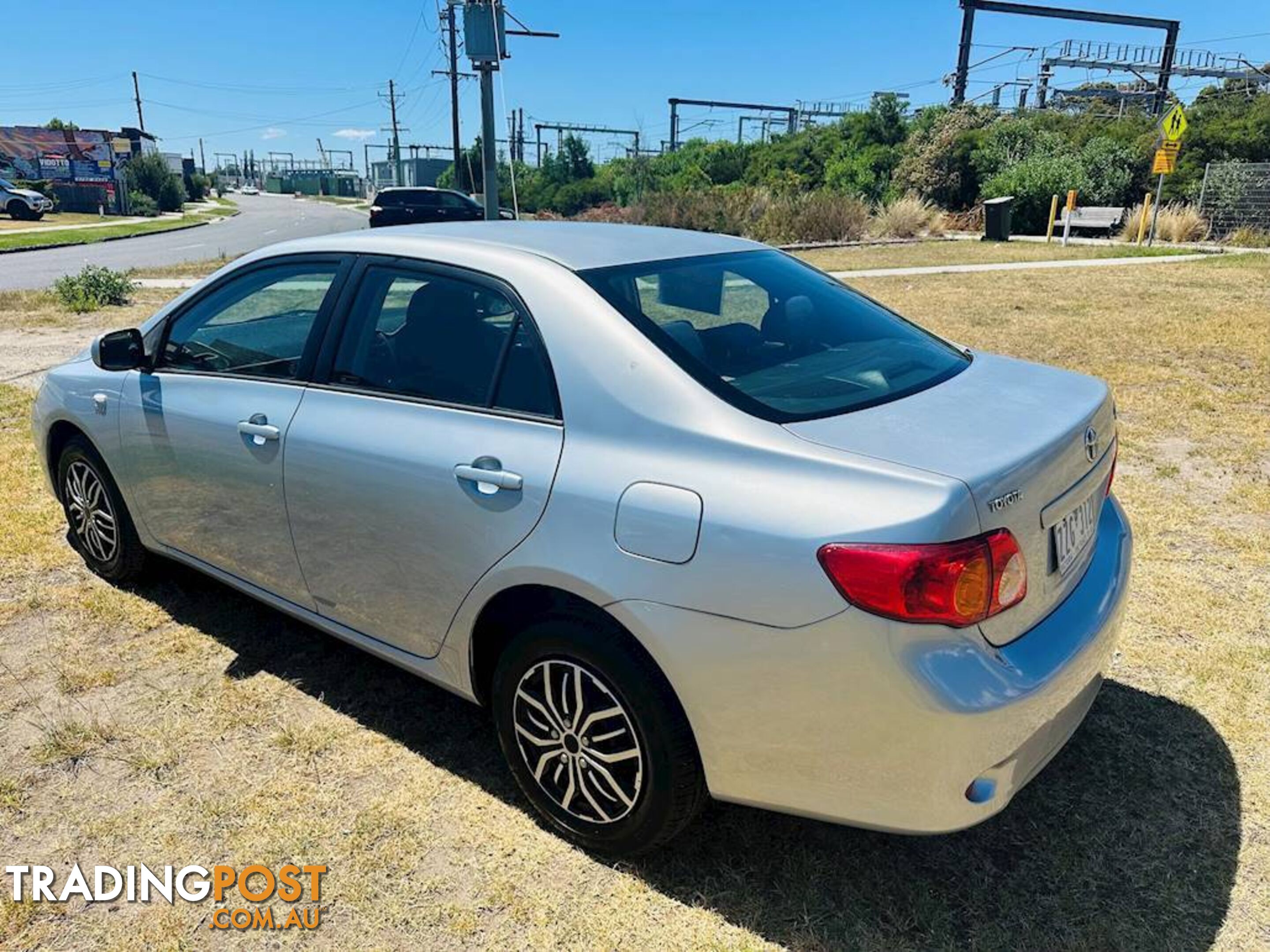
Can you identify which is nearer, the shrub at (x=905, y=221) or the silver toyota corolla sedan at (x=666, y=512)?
the silver toyota corolla sedan at (x=666, y=512)

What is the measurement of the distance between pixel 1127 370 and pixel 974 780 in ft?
23.9

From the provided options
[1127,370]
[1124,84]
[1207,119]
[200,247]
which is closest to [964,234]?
[1207,119]

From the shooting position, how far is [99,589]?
425cm

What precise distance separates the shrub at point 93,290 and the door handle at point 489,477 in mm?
13336

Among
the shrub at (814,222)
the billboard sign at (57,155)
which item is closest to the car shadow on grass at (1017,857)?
the shrub at (814,222)

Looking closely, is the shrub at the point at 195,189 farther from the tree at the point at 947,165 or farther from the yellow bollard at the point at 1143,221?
the yellow bollard at the point at 1143,221

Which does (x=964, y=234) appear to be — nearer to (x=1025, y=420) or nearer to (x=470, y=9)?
(x=470, y=9)

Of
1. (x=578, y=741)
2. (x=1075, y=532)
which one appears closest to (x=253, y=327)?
(x=578, y=741)

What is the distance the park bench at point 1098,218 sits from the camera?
24.8m

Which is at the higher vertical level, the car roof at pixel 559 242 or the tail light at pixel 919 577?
the car roof at pixel 559 242

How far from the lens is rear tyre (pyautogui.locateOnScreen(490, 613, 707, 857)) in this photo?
226 cm

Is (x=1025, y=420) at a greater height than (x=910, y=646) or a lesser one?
greater

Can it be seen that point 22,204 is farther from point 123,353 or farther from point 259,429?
point 259,429

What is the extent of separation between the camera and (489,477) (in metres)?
2.47
